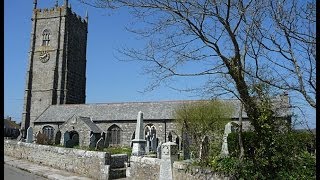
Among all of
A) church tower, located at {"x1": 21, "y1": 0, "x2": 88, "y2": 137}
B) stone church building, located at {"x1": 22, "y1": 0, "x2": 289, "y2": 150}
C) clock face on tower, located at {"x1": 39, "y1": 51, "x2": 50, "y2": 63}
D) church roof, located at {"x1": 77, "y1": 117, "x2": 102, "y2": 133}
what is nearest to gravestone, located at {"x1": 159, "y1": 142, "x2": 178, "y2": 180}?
stone church building, located at {"x1": 22, "y1": 0, "x2": 289, "y2": 150}

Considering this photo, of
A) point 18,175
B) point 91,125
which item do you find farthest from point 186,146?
point 91,125

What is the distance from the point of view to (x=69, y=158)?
14.1 meters

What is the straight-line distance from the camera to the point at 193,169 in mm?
9805

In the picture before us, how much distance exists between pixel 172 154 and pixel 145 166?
45.3 inches

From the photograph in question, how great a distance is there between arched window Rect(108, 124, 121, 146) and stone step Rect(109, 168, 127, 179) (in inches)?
1105

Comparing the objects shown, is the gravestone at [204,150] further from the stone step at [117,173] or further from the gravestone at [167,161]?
the stone step at [117,173]

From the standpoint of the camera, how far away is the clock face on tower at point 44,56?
5206 cm

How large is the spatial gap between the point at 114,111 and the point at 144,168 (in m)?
31.9

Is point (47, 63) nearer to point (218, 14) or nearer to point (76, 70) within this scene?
point (76, 70)

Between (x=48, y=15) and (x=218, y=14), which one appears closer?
(x=218, y=14)

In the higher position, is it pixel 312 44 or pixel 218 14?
pixel 218 14

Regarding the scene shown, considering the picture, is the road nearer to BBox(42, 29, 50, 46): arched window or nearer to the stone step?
the stone step

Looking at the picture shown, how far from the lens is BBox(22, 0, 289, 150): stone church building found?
131ft
